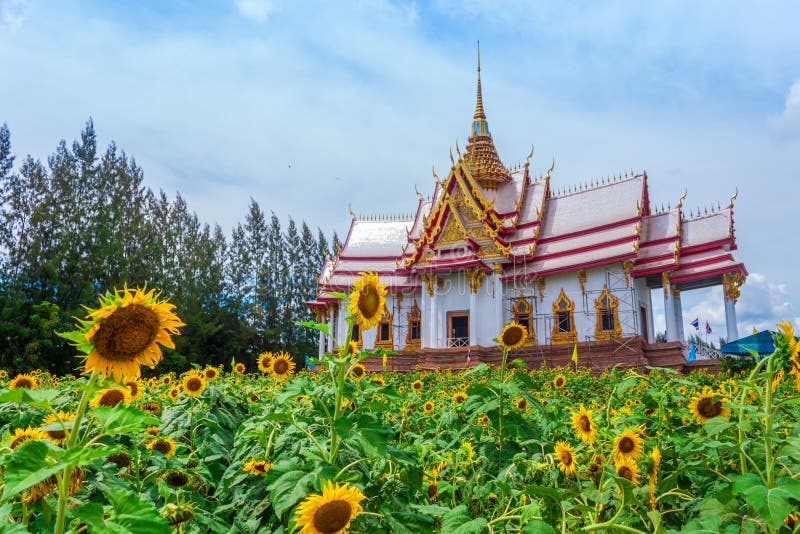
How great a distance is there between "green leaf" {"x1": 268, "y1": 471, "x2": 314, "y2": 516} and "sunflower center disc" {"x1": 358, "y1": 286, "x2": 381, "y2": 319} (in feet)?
2.68

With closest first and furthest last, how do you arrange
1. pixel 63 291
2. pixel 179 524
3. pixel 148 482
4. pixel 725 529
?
pixel 725 529 < pixel 179 524 < pixel 148 482 < pixel 63 291

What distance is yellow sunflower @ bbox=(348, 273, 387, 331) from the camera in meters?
2.51

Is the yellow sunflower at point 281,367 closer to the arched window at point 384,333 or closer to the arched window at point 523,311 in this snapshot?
Result: the arched window at point 523,311

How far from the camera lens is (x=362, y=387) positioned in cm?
264

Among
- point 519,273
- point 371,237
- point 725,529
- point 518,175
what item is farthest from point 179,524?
point 371,237

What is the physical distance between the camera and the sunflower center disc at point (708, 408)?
260 cm

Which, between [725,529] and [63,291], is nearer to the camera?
[725,529]

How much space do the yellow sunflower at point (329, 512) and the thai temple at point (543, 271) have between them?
53.7 ft

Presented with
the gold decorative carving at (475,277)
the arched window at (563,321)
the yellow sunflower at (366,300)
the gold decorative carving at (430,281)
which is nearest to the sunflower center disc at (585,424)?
the yellow sunflower at (366,300)

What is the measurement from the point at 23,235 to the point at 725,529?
2861 centimetres

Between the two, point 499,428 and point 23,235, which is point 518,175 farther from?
point 499,428

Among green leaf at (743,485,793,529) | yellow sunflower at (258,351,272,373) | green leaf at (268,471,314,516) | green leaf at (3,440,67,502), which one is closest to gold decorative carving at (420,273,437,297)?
yellow sunflower at (258,351,272,373)

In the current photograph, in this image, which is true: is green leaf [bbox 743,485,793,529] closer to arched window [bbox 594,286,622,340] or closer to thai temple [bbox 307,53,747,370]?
thai temple [bbox 307,53,747,370]

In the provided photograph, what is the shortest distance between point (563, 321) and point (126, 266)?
20.2 metres
